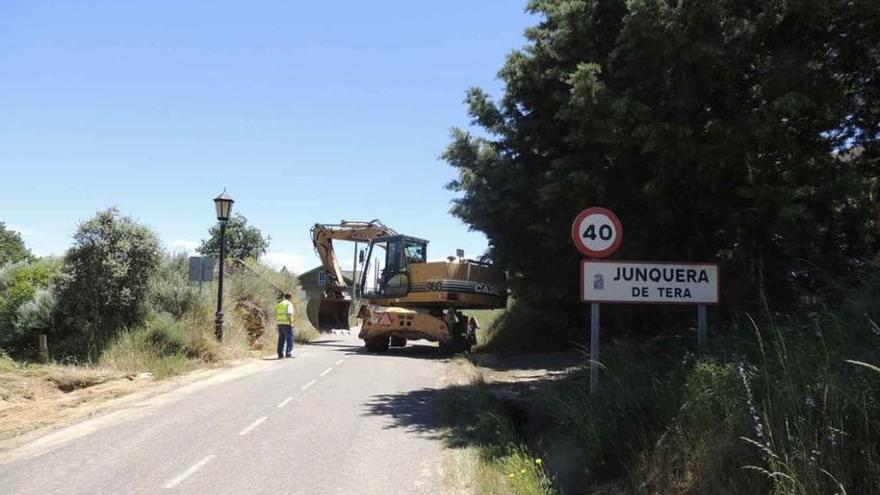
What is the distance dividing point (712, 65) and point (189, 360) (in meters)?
13.6

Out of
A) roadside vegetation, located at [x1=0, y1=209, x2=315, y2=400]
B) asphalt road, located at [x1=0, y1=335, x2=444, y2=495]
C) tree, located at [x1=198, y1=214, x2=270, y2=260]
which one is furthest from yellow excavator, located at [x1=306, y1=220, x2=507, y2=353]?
tree, located at [x1=198, y1=214, x2=270, y2=260]

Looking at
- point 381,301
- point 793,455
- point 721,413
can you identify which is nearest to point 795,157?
point 721,413

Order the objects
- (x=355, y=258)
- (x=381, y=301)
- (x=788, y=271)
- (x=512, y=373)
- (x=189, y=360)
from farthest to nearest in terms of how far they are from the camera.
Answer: (x=355, y=258) → (x=381, y=301) → (x=189, y=360) → (x=512, y=373) → (x=788, y=271)

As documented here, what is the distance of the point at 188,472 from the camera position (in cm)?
681

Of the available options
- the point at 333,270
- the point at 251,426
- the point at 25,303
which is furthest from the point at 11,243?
the point at 251,426

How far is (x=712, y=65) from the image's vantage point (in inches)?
339

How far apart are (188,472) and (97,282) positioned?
417 inches

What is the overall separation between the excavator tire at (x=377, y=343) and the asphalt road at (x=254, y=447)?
7.46m

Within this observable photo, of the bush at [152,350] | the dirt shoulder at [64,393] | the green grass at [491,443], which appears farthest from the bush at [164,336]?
the green grass at [491,443]

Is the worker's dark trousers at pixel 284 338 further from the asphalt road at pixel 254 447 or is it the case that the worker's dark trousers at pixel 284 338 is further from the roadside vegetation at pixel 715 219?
the roadside vegetation at pixel 715 219

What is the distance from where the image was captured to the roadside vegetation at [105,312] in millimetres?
15023

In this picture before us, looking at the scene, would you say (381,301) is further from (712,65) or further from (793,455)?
(793,455)

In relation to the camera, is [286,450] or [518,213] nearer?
[286,450]

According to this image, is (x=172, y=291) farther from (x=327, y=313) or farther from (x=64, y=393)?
(x=327, y=313)
